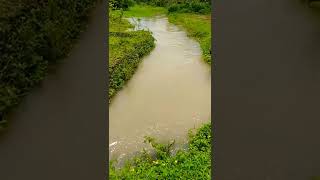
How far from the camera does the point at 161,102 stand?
6824 mm

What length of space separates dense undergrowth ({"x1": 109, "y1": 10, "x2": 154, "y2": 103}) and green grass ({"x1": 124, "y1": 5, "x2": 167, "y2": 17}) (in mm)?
2279

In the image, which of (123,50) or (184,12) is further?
(184,12)

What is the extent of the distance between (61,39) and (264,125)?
127 centimetres

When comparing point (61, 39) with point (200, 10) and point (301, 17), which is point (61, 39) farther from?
point (200, 10)

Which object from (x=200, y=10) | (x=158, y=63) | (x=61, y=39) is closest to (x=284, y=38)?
(x=61, y=39)

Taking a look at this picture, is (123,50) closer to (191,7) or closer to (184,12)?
(184,12)

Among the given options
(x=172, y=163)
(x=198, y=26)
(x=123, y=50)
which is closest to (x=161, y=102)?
(x=172, y=163)

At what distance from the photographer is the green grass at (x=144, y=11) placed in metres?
15.7

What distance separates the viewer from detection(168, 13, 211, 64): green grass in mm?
10538

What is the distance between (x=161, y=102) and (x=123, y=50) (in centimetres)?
295

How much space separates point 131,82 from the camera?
8.02 metres

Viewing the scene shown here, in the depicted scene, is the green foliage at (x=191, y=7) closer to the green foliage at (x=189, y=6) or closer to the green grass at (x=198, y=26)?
the green foliage at (x=189, y=6)

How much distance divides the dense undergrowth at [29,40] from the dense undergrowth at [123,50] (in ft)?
14.5

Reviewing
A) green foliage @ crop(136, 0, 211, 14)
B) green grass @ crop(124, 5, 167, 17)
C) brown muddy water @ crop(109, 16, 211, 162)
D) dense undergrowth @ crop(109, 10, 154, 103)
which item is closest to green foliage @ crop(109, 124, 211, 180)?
brown muddy water @ crop(109, 16, 211, 162)
